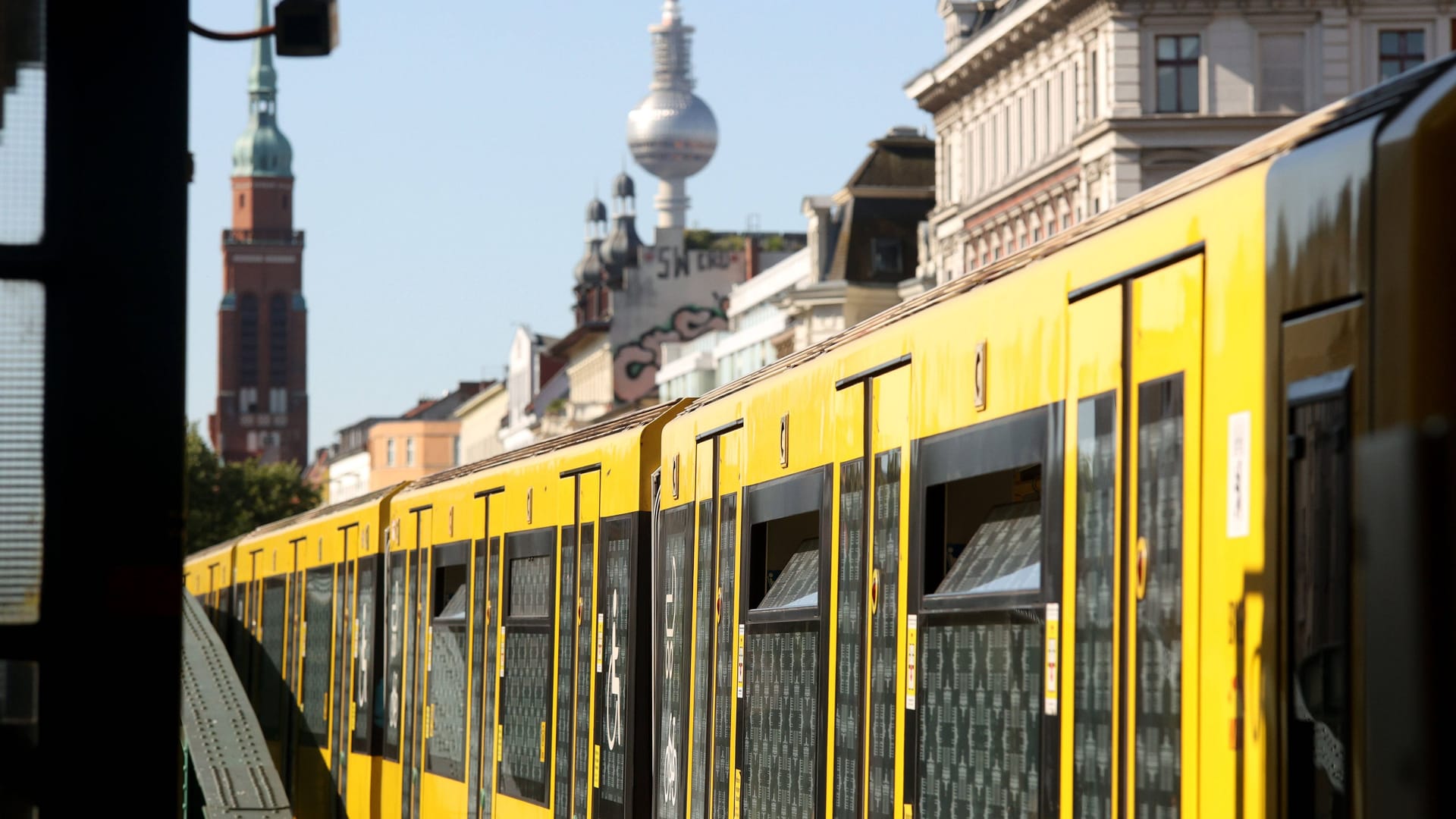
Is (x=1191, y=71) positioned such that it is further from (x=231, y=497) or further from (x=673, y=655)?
(x=231, y=497)

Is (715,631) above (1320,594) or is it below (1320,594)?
below

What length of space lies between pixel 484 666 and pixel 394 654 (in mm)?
3042

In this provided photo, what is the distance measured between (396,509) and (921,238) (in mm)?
50302

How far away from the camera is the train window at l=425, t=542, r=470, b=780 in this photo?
14609 millimetres

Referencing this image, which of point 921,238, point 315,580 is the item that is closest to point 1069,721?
point 315,580

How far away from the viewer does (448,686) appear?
1495cm

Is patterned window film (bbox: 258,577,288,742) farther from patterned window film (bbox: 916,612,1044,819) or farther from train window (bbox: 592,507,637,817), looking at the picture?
patterned window film (bbox: 916,612,1044,819)

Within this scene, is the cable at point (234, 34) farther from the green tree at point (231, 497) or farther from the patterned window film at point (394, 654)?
the green tree at point (231, 497)

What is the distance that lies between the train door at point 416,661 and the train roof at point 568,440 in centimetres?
35

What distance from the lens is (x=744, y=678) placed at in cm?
864

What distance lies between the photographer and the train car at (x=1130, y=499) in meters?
3.72

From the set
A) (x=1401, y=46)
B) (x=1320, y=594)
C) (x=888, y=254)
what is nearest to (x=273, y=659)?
(x=1320, y=594)

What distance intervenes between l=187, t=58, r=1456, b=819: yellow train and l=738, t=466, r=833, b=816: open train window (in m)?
0.02

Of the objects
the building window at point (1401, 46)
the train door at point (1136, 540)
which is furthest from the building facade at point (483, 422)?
the train door at point (1136, 540)
